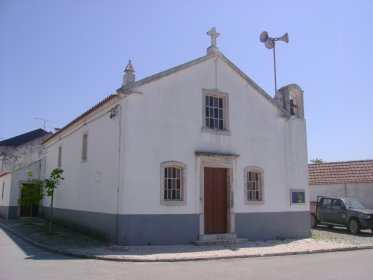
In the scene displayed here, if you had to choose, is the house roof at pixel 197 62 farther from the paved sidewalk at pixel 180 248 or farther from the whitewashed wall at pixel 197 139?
the paved sidewalk at pixel 180 248

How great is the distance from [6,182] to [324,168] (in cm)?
2175

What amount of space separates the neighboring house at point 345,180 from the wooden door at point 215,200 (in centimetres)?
1249

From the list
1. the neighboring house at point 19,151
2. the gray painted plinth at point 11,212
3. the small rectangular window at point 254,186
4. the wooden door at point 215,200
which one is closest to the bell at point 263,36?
the small rectangular window at point 254,186

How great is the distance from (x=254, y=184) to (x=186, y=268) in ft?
22.0

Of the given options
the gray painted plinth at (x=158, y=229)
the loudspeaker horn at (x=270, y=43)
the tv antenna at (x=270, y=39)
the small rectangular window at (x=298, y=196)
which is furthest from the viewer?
the loudspeaker horn at (x=270, y=43)

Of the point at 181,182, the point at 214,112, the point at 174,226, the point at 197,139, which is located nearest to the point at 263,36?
the point at 214,112

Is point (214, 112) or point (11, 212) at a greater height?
point (214, 112)

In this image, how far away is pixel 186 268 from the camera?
9562mm

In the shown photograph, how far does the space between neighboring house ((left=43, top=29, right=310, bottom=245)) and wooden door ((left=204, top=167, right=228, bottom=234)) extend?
4 cm

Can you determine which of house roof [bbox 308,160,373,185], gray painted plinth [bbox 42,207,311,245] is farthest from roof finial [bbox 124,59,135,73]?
house roof [bbox 308,160,373,185]

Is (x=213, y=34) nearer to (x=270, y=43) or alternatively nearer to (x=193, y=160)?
(x=270, y=43)

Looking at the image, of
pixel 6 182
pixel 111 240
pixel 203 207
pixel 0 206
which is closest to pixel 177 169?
pixel 203 207

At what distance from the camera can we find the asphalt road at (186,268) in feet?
27.9

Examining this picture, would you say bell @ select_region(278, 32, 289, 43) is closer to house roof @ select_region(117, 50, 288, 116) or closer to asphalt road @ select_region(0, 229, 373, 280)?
house roof @ select_region(117, 50, 288, 116)
